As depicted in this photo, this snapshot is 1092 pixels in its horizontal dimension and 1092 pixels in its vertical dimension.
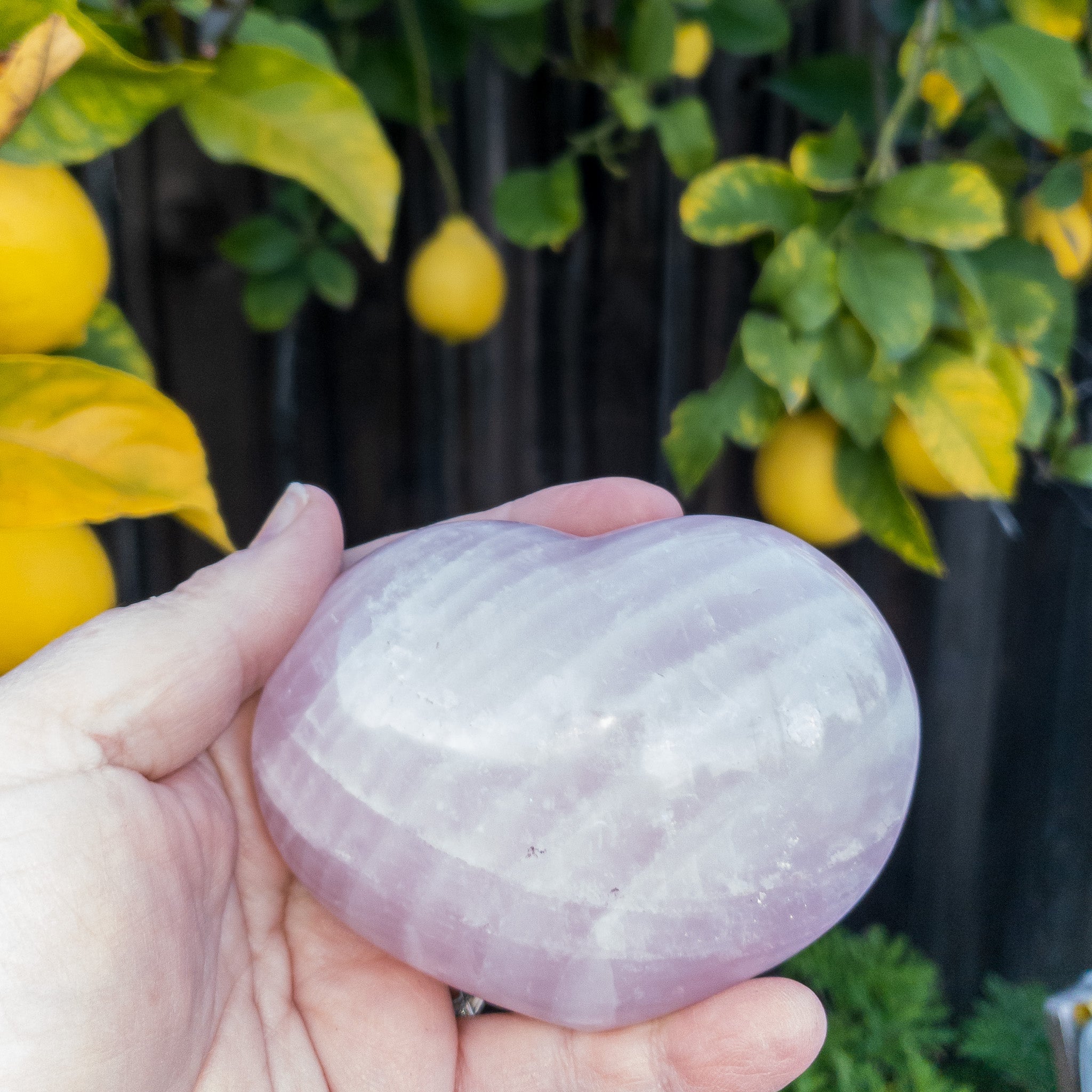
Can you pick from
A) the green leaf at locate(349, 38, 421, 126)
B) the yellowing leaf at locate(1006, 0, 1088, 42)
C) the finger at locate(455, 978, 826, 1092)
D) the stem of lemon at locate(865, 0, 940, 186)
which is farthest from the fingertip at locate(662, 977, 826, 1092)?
the green leaf at locate(349, 38, 421, 126)

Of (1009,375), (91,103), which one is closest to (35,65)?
(91,103)

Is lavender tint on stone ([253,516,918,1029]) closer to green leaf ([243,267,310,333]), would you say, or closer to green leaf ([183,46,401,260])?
green leaf ([183,46,401,260])

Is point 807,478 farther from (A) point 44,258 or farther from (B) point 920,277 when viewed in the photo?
(A) point 44,258

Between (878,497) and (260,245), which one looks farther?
(260,245)

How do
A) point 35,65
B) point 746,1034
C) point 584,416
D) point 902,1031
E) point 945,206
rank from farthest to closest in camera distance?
1. point 584,416
2. point 902,1031
3. point 945,206
4. point 746,1034
5. point 35,65

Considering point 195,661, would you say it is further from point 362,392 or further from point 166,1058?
point 362,392
